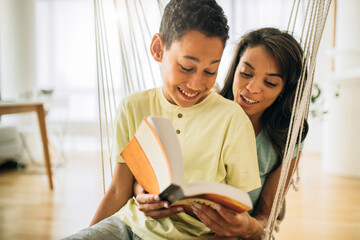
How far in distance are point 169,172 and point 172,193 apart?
0.03m

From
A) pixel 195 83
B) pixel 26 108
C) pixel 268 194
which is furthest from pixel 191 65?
pixel 26 108

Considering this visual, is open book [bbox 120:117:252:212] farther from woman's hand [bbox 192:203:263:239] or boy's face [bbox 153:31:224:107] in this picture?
boy's face [bbox 153:31:224:107]

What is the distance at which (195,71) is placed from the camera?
0.67 meters

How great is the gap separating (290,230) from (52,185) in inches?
66.6

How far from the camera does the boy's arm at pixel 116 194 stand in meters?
0.81

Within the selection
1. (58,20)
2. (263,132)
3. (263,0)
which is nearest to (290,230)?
(263,132)

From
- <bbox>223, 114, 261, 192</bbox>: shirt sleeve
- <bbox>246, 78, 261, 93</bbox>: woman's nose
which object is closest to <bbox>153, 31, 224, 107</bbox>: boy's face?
<bbox>223, 114, 261, 192</bbox>: shirt sleeve

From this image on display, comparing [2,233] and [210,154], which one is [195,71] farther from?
[2,233]

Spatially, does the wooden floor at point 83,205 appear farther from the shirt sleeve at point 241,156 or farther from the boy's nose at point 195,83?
the boy's nose at point 195,83

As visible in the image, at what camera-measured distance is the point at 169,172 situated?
481mm

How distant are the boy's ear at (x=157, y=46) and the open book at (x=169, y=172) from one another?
0.26 metres

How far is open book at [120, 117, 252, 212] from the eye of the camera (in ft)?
1.53

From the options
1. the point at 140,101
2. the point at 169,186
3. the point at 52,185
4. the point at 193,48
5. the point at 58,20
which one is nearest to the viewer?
the point at 169,186

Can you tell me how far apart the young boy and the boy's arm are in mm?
32
